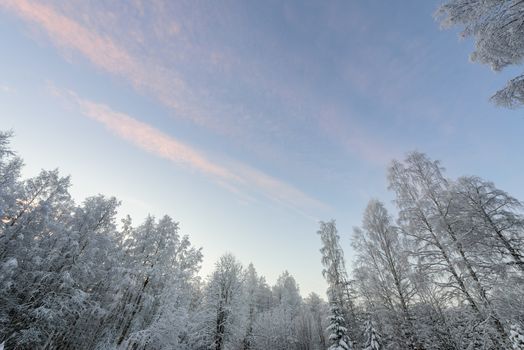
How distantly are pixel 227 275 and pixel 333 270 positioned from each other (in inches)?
384

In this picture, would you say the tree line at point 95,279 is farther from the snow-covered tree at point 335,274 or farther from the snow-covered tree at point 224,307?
the snow-covered tree at point 335,274

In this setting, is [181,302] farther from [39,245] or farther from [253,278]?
[253,278]

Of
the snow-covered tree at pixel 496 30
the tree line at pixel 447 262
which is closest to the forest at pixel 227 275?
the tree line at pixel 447 262

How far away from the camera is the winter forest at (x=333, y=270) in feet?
23.1

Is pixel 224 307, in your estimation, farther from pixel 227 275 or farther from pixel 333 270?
pixel 333 270

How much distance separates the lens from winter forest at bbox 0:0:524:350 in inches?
277

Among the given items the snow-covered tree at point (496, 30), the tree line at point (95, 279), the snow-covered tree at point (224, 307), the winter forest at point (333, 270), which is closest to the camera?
the snow-covered tree at point (496, 30)

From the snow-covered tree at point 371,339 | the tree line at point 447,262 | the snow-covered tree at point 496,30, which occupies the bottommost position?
the snow-covered tree at point 371,339

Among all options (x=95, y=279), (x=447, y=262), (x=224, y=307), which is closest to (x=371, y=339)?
(x=447, y=262)

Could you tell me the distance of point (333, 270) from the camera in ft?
62.5

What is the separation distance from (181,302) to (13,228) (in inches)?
524

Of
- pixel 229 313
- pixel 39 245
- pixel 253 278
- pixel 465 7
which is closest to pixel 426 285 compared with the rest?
pixel 465 7

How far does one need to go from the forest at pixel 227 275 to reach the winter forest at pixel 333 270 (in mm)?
77

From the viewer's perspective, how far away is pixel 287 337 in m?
34.1
